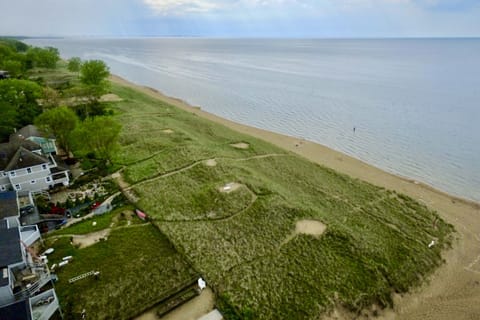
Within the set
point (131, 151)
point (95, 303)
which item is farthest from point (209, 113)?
point (95, 303)

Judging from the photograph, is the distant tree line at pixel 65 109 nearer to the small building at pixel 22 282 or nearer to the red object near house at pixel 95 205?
the red object near house at pixel 95 205

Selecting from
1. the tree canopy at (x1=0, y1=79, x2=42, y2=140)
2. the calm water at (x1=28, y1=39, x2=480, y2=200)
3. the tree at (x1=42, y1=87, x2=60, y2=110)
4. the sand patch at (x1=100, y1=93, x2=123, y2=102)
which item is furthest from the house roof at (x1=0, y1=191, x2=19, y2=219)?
the sand patch at (x1=100, y1=93, x2=123, y2=102)

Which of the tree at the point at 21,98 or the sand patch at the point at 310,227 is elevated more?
the tree at the point at 21,98

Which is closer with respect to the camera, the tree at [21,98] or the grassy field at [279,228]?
the grassy field at [279,228]

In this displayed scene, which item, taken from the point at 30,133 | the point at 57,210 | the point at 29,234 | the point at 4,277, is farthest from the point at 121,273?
the point at 30,133

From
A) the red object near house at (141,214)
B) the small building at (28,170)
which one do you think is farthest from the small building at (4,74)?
the red object near house at (141,214)

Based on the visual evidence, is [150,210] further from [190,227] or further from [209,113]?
[209,113]
